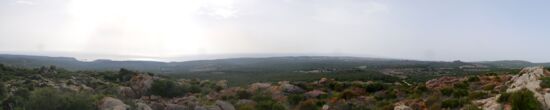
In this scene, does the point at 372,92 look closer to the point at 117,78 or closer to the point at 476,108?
the point at 476,108

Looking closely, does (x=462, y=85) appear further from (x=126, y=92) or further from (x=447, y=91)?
(x=126, y=92)

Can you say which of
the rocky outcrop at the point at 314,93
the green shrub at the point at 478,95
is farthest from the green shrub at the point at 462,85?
the rocky outcrop at the point at 314,93

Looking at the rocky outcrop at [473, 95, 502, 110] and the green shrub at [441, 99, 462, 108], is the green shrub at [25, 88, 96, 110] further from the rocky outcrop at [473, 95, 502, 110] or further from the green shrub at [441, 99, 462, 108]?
the rocky outcrop at [473, 95, 502, 110]

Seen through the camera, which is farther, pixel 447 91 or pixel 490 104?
pixel 447 91

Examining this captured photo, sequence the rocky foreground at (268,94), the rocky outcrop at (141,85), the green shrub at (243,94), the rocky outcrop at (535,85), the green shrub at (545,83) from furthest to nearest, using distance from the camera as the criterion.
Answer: the rocky outcrop at (141,85) < the green shrub at (243,94) < the rocky foreground at (268,94) < the green shrub at (545,83) < the rocky outcrop at (535,85)

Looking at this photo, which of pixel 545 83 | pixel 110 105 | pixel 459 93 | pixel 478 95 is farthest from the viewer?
pixel 459 93

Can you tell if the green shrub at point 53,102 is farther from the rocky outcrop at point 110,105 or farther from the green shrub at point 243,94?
the green shrub at point 243,94

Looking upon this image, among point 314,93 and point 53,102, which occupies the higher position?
point 53,102

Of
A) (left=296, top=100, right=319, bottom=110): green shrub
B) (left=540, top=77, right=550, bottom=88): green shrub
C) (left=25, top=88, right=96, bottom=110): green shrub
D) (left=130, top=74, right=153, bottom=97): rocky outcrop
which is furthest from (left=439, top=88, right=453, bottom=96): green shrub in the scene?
(left=130, top=74, right=153, bottom=97): rocky outcrop

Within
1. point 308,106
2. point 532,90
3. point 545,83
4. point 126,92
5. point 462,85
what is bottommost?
point 308,106

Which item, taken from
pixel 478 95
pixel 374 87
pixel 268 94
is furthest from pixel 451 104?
pixel 268 94
